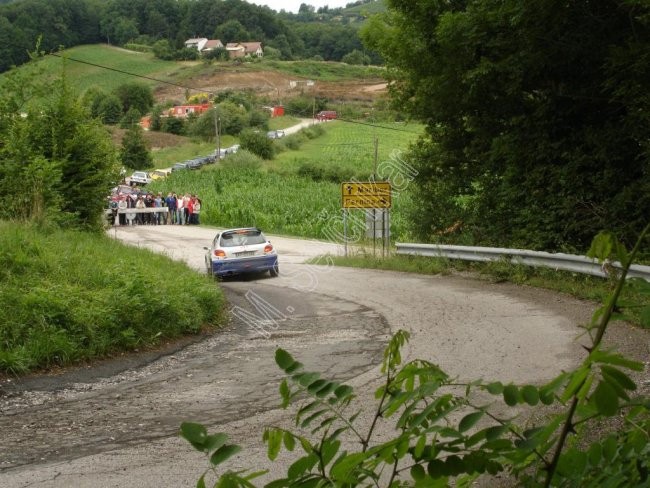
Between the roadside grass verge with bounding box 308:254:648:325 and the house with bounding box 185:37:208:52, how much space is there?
161 meters

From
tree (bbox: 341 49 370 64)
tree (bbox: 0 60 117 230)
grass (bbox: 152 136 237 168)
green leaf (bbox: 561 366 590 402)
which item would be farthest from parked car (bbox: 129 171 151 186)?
tree (bbox: 341 49 370 64)

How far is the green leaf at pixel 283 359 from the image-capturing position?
1.78 m

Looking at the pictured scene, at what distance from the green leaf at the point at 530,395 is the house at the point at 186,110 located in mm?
120600

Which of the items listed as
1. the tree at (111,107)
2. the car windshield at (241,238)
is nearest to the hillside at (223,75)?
the tree at (111,107)

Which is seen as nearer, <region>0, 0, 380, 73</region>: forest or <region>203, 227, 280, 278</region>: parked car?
<region>203, 227, 280, 278</region>: parked car

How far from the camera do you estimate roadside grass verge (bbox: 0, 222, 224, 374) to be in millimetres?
10367

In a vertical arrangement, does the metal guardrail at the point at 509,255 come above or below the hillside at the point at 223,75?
below

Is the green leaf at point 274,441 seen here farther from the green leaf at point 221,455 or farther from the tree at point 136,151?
the tree at point 136,151

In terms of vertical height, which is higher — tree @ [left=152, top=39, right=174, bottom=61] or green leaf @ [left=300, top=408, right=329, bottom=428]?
tree @ [left=152, top=39, right=174, bottom=61]

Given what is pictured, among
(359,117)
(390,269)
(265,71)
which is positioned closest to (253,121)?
(359,117)

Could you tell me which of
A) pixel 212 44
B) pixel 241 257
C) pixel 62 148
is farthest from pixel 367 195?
pixel 212 44

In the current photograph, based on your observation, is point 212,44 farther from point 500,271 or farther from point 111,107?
point 500,271

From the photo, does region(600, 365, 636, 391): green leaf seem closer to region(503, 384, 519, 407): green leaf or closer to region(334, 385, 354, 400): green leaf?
region(503, 384, 519, 407): green leaf

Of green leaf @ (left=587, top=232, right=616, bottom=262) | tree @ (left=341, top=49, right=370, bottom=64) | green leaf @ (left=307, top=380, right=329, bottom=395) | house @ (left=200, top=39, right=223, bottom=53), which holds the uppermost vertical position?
house @ (left=200, top=39, right=223, bottom=53)
